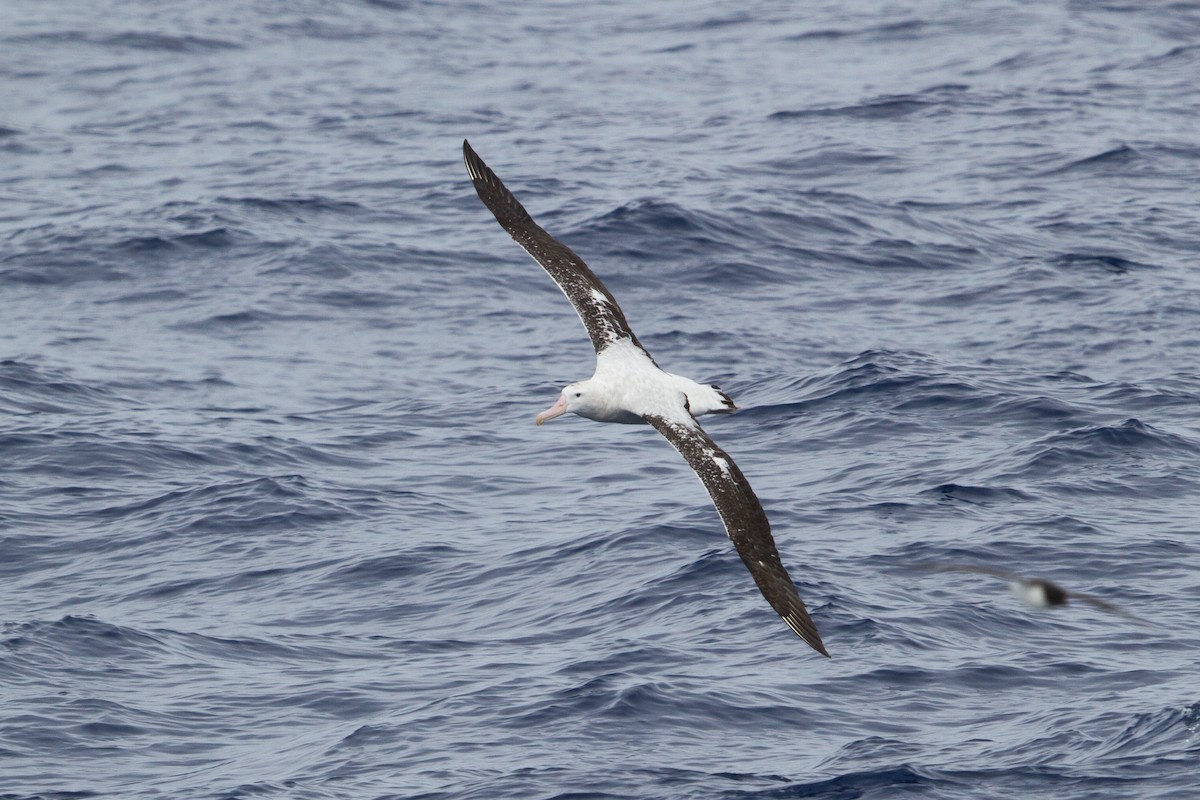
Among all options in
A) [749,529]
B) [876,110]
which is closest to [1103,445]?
[749,529]

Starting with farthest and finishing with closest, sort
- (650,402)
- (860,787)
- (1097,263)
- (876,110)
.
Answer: (876,110), (1097,263), (650,402), (860,787)

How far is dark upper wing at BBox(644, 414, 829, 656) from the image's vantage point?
12297mm

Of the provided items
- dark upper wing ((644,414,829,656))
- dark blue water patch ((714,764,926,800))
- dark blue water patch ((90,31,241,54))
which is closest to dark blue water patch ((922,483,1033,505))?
dark blue water patch ((714,764,926,800))

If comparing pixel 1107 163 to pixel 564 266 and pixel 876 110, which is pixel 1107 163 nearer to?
pixel 876 110

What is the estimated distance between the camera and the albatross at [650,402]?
41.4ft

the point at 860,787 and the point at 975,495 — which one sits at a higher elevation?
the point at 975,495

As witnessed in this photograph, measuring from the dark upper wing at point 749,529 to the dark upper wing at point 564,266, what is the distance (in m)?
1.95

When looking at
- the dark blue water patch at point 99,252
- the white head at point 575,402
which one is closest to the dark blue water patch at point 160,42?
the dark blue water patch at point 99,252

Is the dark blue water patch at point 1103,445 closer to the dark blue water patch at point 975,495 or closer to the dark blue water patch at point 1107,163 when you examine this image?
the dark blue water patch at point 975,495

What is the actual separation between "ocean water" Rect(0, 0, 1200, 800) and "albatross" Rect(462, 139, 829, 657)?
2.32 meters

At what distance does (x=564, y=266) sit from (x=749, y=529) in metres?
3.95

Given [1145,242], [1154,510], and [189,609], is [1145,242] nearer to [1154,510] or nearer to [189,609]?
[1154,510]

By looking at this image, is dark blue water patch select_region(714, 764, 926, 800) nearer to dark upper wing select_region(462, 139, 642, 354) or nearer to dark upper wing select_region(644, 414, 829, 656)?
dark upper wing select_region(644, 414, 829, 656)

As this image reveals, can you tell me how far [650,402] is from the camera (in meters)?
14.4
